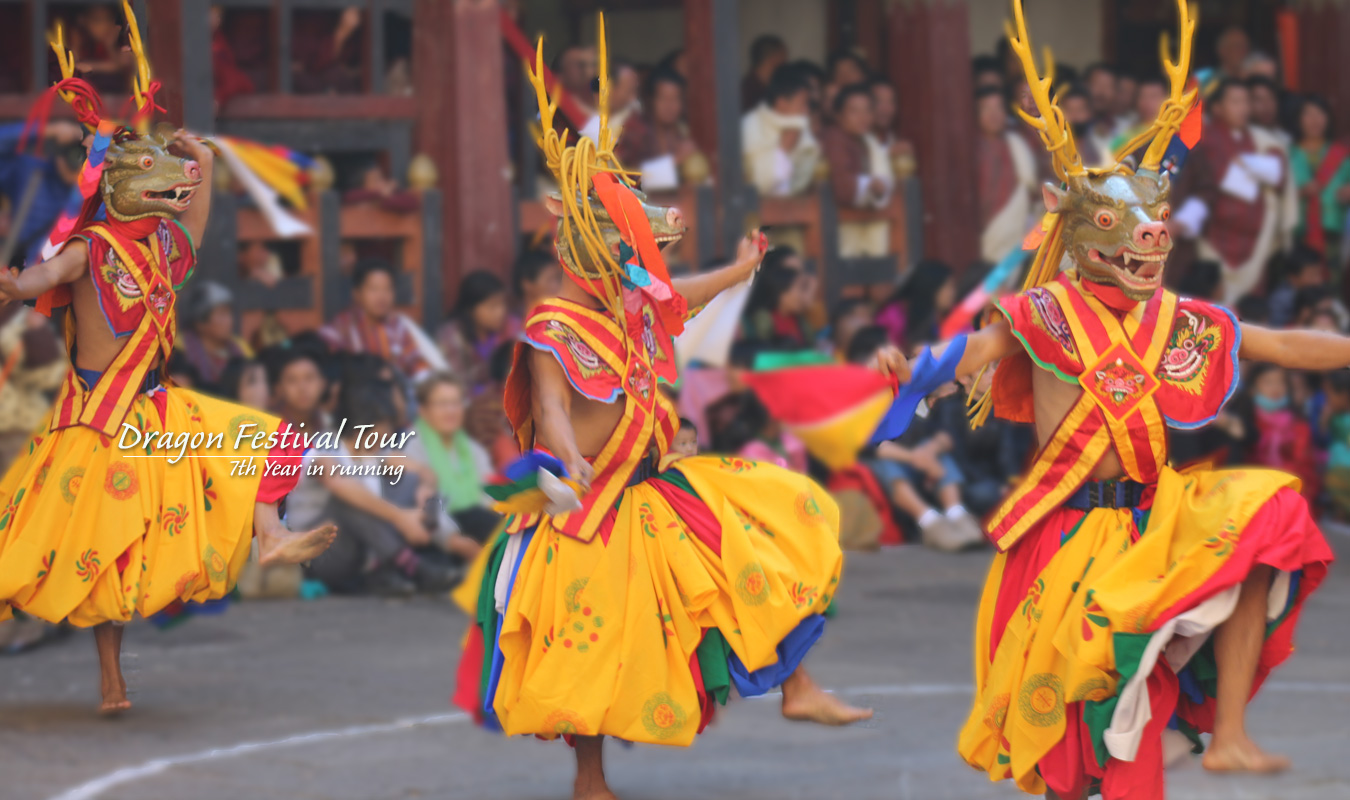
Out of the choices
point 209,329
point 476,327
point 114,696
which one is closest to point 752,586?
point 114,696

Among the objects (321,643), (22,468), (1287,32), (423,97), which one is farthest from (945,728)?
(1287,32)

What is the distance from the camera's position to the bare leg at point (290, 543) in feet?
17.2

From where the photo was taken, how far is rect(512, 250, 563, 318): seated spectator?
31.4 ft

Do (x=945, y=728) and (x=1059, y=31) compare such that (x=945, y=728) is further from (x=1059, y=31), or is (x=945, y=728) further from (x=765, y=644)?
(x=1059, y=31)

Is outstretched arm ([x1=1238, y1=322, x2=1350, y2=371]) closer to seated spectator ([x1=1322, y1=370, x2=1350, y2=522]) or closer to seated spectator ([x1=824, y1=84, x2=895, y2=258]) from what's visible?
seated spectator ([x1=1322, y1=370, x2=1350, y2=522])

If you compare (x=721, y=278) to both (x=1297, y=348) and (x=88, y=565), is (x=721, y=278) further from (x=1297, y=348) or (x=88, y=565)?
(x=88, y=565)

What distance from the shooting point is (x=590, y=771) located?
5188 millimetres

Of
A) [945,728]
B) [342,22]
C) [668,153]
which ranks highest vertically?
[342,22]

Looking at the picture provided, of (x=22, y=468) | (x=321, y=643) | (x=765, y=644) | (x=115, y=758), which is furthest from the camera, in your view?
(x=321, y=643)

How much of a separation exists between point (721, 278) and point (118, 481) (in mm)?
1779

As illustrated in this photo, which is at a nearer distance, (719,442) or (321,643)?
(321,643)

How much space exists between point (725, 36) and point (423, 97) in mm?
1784

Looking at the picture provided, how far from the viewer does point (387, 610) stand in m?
8.41

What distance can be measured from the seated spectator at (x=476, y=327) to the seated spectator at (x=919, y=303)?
90.2 inches
